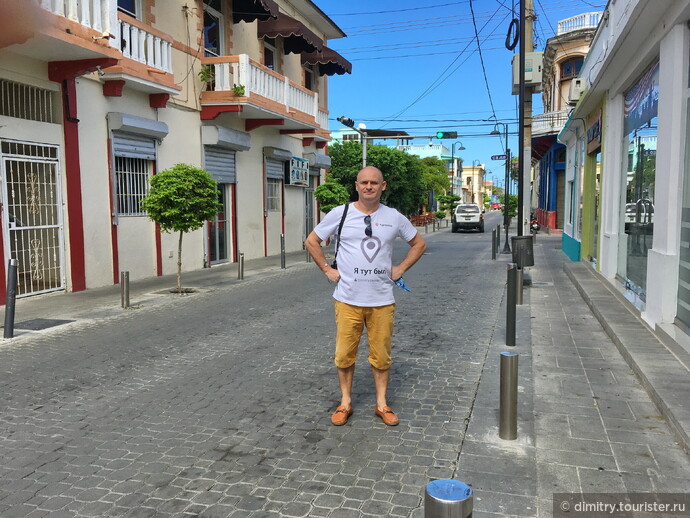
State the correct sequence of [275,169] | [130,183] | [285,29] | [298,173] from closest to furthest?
1. [130,183]
2. [285,29]
3. [275,169]
4. [298,173]

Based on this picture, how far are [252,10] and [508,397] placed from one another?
1507cm

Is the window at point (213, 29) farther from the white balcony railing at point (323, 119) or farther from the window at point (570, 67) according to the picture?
the window at point (570, 67)

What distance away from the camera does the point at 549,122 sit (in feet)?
92.6

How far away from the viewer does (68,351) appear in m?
6.73

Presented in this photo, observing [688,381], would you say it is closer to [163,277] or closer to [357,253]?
[357,253]

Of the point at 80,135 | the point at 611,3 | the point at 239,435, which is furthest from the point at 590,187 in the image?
the point at 239,435

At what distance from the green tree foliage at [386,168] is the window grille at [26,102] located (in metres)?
28.6

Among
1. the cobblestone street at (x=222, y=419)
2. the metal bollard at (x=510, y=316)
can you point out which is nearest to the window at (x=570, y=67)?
the cobblestone street at (x=222, y=419)

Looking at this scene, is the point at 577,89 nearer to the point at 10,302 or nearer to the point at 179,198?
the point at 179,198

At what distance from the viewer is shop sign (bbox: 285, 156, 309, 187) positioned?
2092 cm

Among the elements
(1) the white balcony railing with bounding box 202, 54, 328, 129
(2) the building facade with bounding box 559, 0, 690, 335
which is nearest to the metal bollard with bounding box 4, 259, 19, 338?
(2) the building facade with bounding box 559, 0, 690, 335

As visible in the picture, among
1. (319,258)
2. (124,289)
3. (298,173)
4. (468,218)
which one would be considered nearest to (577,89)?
(298,173)

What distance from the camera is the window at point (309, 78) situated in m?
23.4

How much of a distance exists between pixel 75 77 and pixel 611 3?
9776 mm
